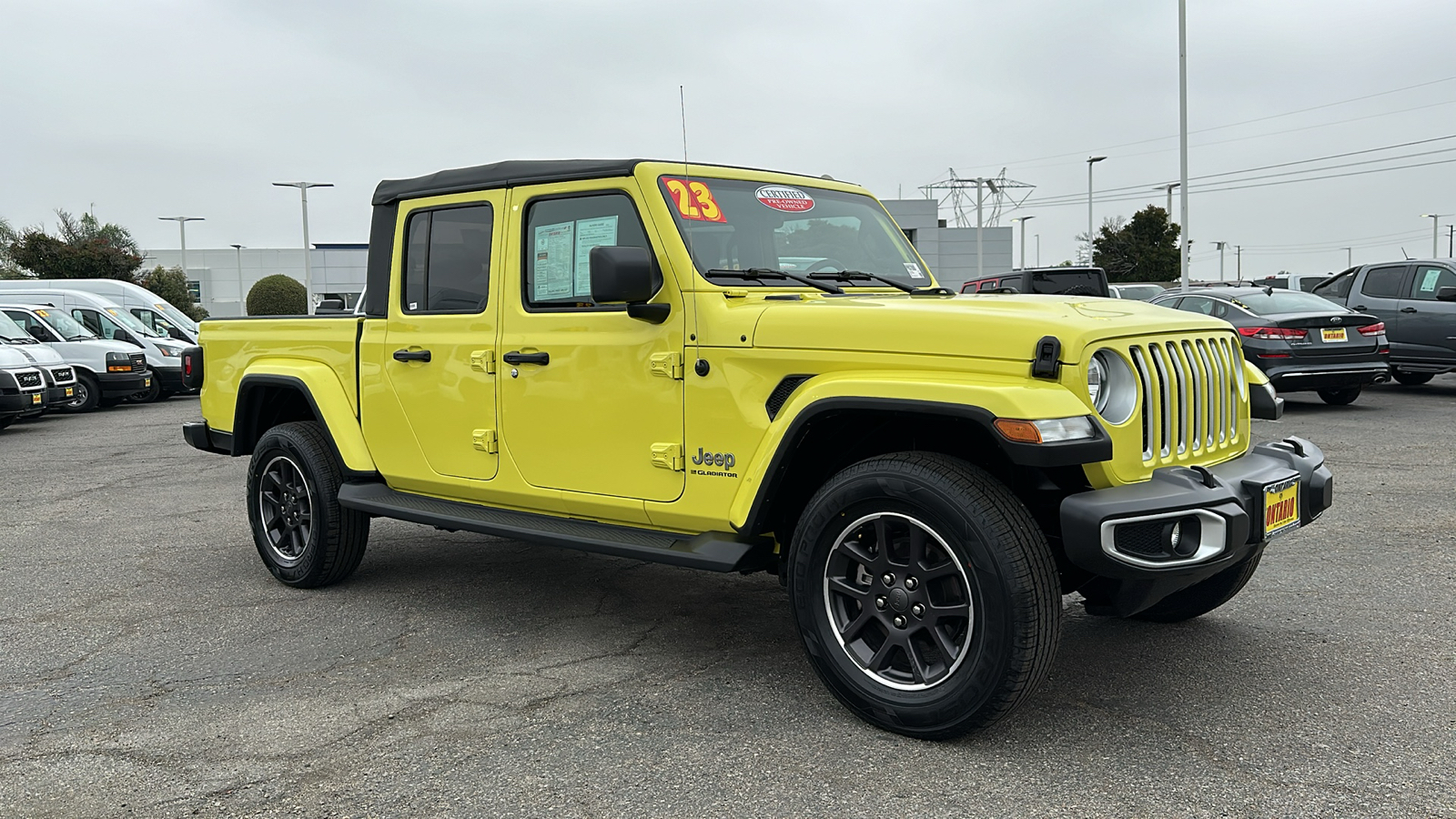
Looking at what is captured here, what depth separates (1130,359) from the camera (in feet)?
11.8

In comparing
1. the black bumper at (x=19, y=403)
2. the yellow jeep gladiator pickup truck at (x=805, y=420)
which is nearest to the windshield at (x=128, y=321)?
the black bumper at (x=19, y=403)

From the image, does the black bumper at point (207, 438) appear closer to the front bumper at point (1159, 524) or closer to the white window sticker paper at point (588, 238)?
the white window sticker paper at point (588, 238)

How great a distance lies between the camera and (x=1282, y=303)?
1339 centimetres

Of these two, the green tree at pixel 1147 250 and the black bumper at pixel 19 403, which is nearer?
the black bumper at pixel 19 403

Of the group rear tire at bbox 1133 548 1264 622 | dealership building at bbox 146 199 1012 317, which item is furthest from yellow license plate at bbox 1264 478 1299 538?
dealership building at bbox 146 199 1012 317

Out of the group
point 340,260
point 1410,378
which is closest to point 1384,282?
point 1410,378

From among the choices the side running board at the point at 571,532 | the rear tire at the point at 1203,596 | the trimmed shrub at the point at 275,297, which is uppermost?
the trimmed shrub at the point at 275,297

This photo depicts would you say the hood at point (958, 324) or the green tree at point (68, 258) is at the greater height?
the green tree at point (68, 258)

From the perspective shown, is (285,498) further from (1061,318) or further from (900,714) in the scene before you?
(1061,318)

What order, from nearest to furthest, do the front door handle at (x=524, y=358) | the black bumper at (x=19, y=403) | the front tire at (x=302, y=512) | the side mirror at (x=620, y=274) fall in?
1. the side mirror at (x=620, y=274)
2. the front door handle at (x=524, y=358)
3. the front tire at (x=302, y=512)
4. the black bumper at (x=19, y=403)

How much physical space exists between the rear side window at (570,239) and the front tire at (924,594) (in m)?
1.37

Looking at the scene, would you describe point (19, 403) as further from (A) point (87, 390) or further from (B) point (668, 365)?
(B) point (668, 365)

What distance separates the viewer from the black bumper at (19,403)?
14438 millimetres

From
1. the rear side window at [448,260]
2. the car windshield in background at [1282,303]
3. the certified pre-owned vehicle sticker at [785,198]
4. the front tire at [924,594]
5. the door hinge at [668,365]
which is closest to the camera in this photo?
the front tire at [924,594]
